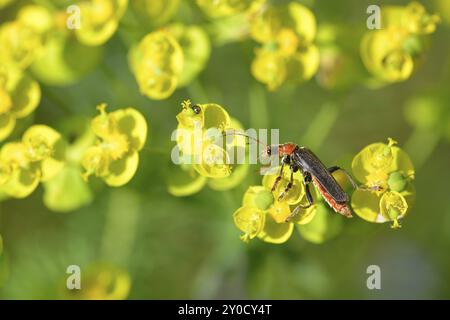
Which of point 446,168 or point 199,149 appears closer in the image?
point 199,149

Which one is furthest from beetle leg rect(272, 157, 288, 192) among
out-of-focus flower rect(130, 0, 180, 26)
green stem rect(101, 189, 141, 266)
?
green stem rect(101, 189, 141, 266)

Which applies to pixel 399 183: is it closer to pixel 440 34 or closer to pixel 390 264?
pixel 390 264

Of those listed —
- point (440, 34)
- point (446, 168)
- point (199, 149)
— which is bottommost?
point (199, 149)

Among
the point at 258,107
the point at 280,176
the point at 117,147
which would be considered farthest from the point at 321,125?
the point at 117,147

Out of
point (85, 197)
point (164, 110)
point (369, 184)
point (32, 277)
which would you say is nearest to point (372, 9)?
point (369, 184)

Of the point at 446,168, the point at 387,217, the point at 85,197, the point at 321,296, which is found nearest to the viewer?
the point at 387,217

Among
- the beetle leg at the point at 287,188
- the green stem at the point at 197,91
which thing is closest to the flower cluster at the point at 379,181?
the beetle leg at the point at 287,188

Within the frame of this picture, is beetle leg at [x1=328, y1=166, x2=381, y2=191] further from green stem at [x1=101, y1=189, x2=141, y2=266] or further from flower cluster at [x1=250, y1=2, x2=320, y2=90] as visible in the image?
green stem at [x1=101, y1=189, x2=141, y2=266]

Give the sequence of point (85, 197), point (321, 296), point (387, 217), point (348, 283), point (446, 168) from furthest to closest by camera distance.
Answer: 1. point (446, 168)
2. point (348, 283)
3. point (321, 296)
4. point (85, 197)
5. point (387, 217)
